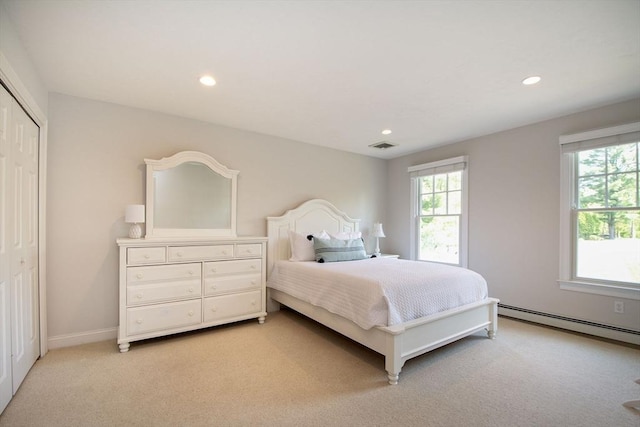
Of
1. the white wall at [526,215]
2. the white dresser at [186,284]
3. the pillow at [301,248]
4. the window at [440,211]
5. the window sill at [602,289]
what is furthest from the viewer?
the window at [440,211]

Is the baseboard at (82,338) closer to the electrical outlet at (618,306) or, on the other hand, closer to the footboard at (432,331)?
the footboard at (432,331)

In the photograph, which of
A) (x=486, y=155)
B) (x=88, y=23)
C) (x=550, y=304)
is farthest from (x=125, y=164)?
(x=550, y=304)

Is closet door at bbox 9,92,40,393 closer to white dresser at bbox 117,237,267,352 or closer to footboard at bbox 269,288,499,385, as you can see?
white dresser at bbox 117,237,267,352

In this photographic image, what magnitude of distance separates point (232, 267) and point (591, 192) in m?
4.08

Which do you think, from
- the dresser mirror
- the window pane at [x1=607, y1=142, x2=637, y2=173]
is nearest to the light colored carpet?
the dresser mirror

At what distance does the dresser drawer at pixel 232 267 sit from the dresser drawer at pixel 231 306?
254mm

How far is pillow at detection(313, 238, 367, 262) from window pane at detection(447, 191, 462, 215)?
1676 mm

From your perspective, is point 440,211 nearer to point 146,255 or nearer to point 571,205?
point 571,205

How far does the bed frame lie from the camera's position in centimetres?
218

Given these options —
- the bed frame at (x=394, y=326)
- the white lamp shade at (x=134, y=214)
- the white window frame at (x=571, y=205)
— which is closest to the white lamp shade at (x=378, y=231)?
the bed frame at (x=394, y=326)

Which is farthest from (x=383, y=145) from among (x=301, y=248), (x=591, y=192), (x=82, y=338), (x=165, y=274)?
(x=82, y=338)

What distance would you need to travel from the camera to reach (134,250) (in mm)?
2682

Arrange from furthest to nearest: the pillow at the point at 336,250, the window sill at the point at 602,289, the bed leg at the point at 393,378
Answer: the pillow at the point at 336,250 → the window sill at the point at 602,289 → the bed leg at the point at 393,378

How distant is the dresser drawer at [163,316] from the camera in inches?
105
